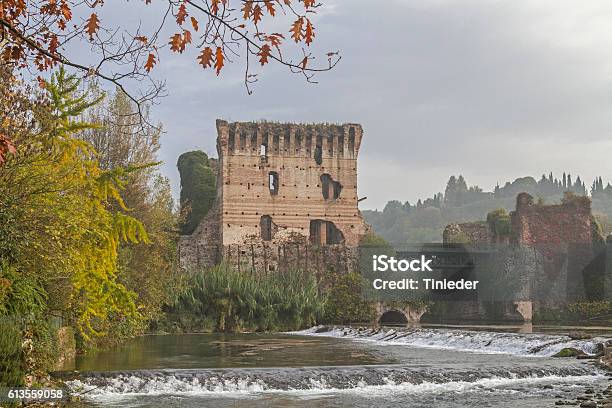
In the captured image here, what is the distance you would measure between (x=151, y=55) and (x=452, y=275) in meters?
33.4

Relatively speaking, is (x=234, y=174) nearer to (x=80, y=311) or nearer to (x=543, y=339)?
(x=543, y=339)

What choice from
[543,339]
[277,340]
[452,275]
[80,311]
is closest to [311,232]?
[452,275]

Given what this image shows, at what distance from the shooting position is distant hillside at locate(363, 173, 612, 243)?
3798 inches

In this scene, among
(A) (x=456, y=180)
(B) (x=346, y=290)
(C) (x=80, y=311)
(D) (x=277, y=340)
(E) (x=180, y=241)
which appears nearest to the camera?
(C) (x=80, y=311)

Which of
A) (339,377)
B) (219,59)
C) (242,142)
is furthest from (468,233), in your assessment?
(219,59)

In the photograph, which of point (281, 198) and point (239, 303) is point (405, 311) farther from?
point (281, 198)

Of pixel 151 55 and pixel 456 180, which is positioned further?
pixel 456 180

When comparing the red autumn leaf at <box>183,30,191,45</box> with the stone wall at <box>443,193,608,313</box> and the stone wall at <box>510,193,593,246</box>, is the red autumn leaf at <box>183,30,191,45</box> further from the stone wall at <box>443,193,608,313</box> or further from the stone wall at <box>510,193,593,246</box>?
the stone wall at <box>510,193,593,246</box>

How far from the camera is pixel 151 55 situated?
5.74 metres

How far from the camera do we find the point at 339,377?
13.7m

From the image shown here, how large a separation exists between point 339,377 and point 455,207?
103 meters

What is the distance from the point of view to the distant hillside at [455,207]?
9647 centimetres

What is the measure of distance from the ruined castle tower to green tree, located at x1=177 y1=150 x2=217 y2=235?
0.85m

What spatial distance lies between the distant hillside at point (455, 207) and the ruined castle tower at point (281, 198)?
157ft
